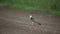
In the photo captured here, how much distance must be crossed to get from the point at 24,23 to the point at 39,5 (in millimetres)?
2197

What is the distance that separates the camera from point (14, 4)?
30.9ft

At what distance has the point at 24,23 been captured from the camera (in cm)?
696

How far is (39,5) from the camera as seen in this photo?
8.91 m

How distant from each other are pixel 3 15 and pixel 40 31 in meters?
2.28

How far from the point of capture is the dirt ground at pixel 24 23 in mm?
6245

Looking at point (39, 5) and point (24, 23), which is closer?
point (24, 23)

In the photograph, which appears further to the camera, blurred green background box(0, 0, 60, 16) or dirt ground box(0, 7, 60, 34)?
blurred green background box(0, 0, 60, 16)

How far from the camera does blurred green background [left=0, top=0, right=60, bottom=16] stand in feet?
28.3

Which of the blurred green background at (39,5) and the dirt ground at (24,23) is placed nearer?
the dirt ground at (24,23)

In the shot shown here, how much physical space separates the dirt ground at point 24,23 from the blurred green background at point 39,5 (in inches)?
18.8

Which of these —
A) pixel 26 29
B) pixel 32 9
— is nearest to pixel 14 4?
pixel 32 9

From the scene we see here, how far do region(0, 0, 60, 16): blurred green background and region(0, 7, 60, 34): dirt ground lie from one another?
1.56ft

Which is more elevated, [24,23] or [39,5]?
[24,23]

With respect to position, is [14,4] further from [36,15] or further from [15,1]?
[36,15]
